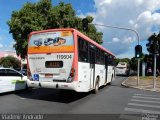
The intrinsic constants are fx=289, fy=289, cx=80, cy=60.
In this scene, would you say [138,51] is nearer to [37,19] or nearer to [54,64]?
[54,64]

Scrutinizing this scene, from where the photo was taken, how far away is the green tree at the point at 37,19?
1463 inches

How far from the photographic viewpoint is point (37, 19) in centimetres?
3738

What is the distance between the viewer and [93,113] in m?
10.3

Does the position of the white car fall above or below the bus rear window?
below

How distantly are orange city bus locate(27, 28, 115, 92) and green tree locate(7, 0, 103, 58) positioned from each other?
23173mm

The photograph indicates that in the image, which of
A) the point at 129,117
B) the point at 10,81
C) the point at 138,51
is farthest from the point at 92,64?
the point at 138,51

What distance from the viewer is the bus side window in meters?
13.2

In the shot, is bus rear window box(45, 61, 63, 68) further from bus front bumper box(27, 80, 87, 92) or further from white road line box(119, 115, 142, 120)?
white road line box(119, 115, 142, 120)

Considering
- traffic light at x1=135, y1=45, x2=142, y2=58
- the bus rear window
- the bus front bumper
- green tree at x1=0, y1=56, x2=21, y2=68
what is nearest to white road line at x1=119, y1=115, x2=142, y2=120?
the bus front bumper

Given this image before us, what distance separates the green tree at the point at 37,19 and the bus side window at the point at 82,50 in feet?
75.8

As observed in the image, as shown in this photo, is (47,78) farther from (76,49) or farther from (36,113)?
(36,113)

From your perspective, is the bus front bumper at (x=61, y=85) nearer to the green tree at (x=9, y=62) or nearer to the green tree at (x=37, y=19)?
the green tree at (x=37, y=19)

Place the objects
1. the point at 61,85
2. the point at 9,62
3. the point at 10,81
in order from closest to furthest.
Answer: the point at 61,85 → the point at 10,81 → the point at 9,62

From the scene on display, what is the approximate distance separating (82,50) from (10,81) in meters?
4.38
